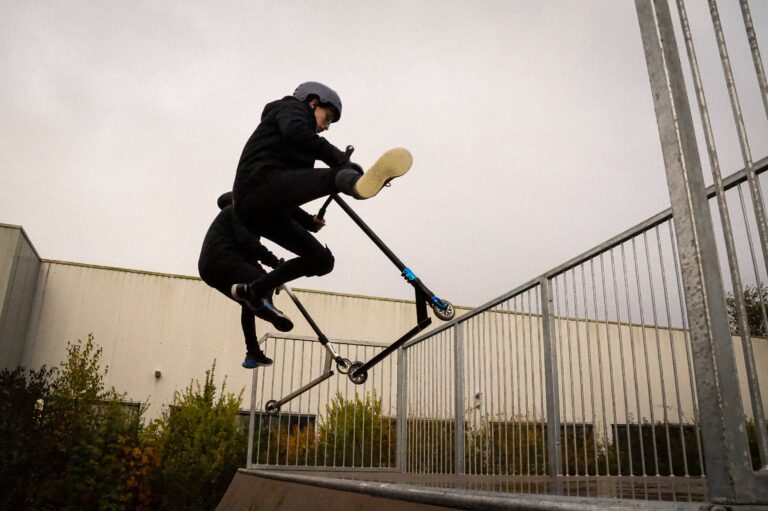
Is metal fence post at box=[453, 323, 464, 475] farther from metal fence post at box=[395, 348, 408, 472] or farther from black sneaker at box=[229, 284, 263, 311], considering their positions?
black sneaker at box=[229, 284, 263, 311]

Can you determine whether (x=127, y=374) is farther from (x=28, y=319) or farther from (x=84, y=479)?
(x=84, y=479)

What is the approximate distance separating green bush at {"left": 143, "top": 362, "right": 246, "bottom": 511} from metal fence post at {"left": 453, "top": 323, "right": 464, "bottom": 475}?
7.04 meters

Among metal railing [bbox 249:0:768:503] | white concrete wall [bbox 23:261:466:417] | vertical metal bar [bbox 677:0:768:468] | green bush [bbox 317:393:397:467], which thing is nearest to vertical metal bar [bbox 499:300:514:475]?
metal railing [bbox 249:0:768:503]

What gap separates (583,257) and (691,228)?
116 inches

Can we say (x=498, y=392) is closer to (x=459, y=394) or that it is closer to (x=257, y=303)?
(x=459, y=394)

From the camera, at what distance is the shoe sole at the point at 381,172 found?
3377 mm

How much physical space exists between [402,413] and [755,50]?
788cm

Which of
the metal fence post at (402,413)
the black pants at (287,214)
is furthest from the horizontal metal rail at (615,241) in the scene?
the metal fence post at (402,413)

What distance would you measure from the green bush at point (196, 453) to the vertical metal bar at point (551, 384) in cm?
889

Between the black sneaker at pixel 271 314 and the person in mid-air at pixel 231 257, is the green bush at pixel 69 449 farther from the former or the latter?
the black sneaker at pixel 271 314

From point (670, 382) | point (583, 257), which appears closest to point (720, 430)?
point (583, 257)

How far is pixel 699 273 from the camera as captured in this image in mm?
1606

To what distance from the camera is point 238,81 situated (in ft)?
21.5

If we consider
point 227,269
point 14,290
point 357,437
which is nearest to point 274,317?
point 227,269
